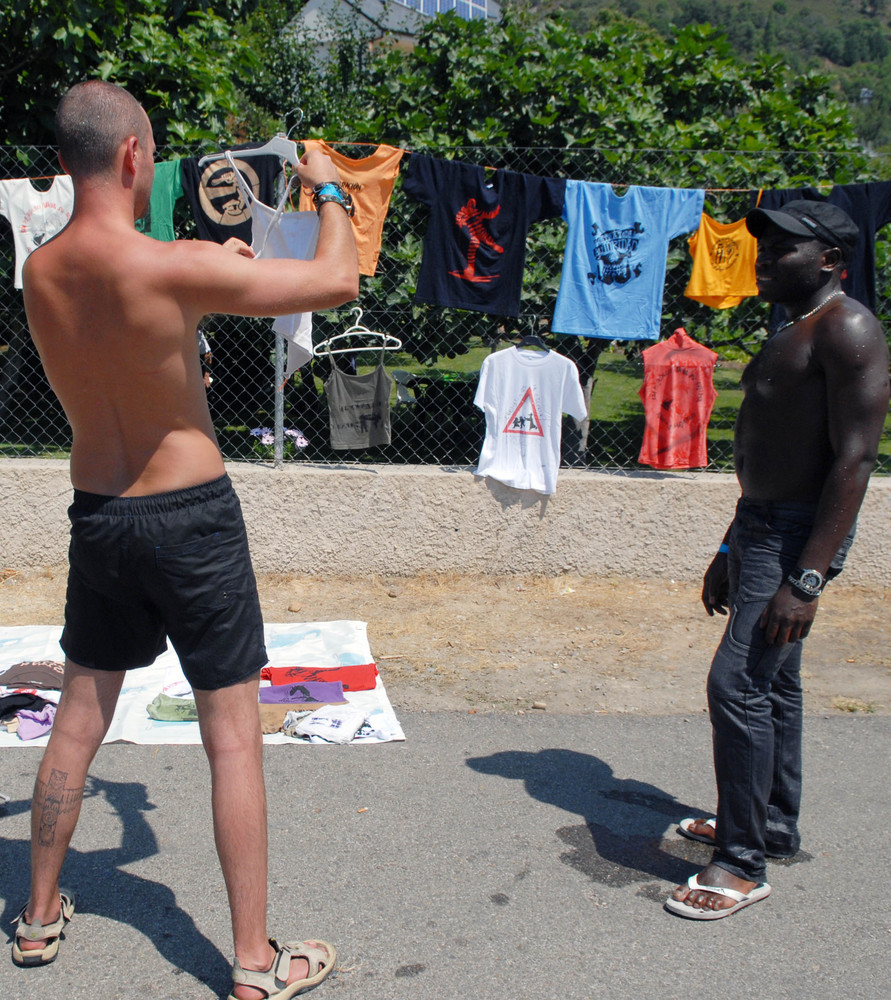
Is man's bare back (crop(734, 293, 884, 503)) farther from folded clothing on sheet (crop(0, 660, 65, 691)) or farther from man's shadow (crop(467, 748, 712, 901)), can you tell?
folded clothing on sheet (crop(0, 660, 65, 691))

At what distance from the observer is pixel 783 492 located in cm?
270

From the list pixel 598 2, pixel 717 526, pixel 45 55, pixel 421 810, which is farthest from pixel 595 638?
pixel 598 2

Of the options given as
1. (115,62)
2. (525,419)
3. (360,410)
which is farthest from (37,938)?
(115,62)

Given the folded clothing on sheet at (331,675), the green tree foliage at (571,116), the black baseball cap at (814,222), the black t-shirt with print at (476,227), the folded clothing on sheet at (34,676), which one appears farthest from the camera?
the green tree foliage at (571,116)

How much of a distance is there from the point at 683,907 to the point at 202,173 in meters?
4.83

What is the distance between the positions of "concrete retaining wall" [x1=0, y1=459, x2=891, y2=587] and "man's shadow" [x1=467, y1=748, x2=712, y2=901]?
2212 millimetres

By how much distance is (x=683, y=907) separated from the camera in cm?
262

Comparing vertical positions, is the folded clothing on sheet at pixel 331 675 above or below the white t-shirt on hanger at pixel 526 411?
below

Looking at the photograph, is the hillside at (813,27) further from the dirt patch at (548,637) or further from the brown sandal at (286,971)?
the brown sandal at (286,971)

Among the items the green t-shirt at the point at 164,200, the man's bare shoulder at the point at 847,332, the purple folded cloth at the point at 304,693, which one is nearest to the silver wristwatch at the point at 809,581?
the man's bare shoulder at the point at 847,332

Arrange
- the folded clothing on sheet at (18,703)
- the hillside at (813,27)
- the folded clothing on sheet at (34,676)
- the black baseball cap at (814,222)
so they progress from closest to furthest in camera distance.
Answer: the black baseball cap at (814,222) < the folded clothing on sheet at (18,703) < the folded clothing on sheet at (34,676) < the hillside at (813,27)

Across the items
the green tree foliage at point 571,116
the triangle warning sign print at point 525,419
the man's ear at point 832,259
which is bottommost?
the triangle warning sign print at point 525,419

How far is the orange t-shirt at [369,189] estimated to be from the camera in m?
5.54

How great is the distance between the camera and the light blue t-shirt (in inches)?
224
